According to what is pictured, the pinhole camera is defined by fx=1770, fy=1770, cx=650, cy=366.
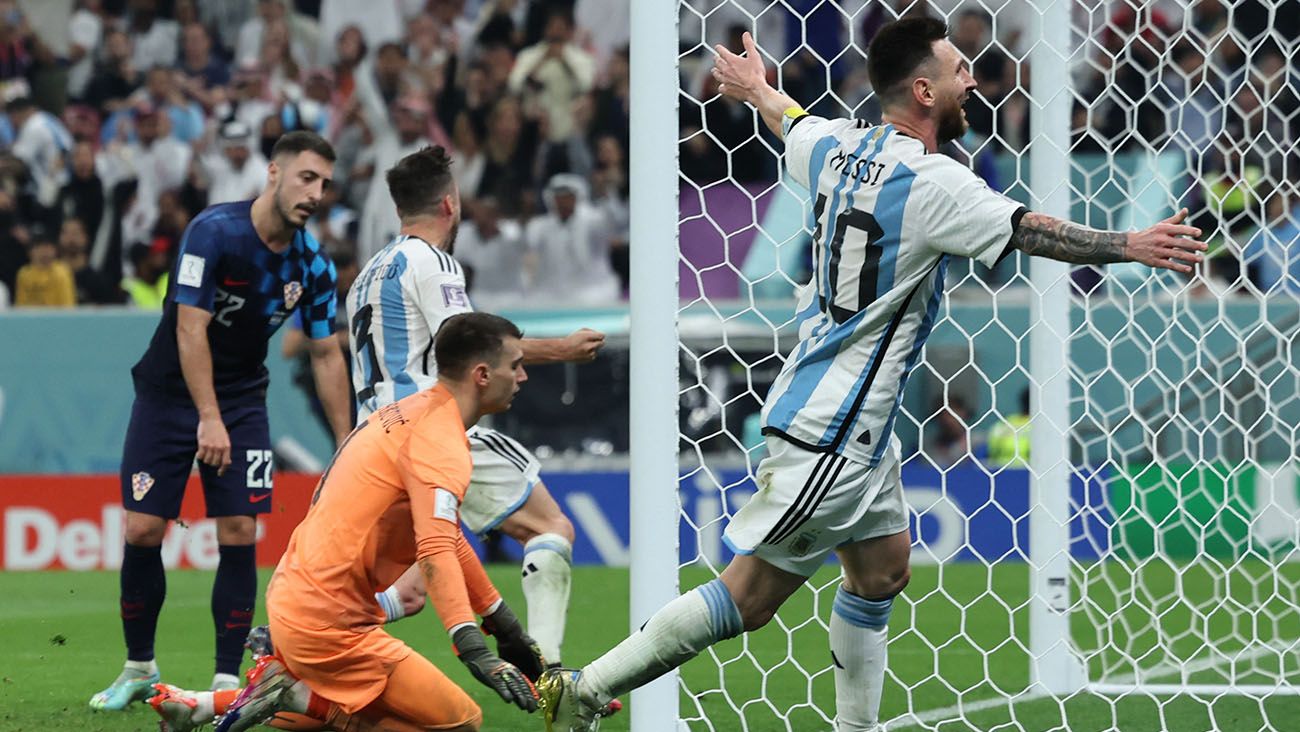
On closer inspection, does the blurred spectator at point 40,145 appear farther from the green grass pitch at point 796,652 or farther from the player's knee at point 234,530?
the player's knee at point 234,530

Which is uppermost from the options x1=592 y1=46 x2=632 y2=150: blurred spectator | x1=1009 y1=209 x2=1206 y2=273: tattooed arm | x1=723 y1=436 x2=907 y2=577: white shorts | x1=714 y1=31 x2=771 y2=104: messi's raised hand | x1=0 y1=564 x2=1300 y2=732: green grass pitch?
x1=592 y1=46 x2=632 y2=150: blurred spectator

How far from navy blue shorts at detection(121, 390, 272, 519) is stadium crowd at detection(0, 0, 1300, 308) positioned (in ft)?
19.3

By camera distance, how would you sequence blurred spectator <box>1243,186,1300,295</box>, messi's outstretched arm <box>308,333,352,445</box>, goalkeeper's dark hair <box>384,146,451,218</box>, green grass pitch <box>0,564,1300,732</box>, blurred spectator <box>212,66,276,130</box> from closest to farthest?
green grass pitch <box>0,564,1300,732</box>, goalkeeper's dark hair <box>384,146,451,218</box>, messi's outstretched arm <box>308,333,352,445</box>, blurred spectator <box>1243,186,1300,295</box>, blurred spectator <box>212,66,276,130</box>

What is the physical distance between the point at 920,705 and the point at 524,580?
1397 mm

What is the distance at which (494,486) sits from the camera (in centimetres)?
586

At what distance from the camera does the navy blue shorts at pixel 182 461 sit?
5848mm

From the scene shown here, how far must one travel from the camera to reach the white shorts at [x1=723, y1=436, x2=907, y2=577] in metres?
4.18

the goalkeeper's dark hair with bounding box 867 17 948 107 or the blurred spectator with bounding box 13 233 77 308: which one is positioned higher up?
the goalkeeper's dark hair with bounding box 867 17 948 107

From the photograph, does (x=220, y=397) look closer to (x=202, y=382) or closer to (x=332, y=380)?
(x=202, y=382)

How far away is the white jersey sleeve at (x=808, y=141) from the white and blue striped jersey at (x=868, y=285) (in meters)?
0.03

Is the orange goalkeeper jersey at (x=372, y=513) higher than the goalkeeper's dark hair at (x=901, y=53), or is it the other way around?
the goalkeeper's dark hair at (x=901, y=53)

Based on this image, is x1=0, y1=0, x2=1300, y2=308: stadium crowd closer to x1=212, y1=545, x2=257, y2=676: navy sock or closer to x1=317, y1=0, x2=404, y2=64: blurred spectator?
x1=317, y1=0, x2=404, y2=64: blurred spectator

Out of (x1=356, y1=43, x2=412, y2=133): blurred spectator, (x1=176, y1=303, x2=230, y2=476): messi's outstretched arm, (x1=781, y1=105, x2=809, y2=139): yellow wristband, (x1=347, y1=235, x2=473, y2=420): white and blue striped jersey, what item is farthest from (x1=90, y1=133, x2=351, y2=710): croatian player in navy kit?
(x1=356, y1=43, x2=412, y2=133): blurred spectator

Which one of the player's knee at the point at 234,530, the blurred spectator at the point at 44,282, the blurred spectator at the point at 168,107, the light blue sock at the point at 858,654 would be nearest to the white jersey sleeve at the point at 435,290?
the player's knee at the point at 234,530
